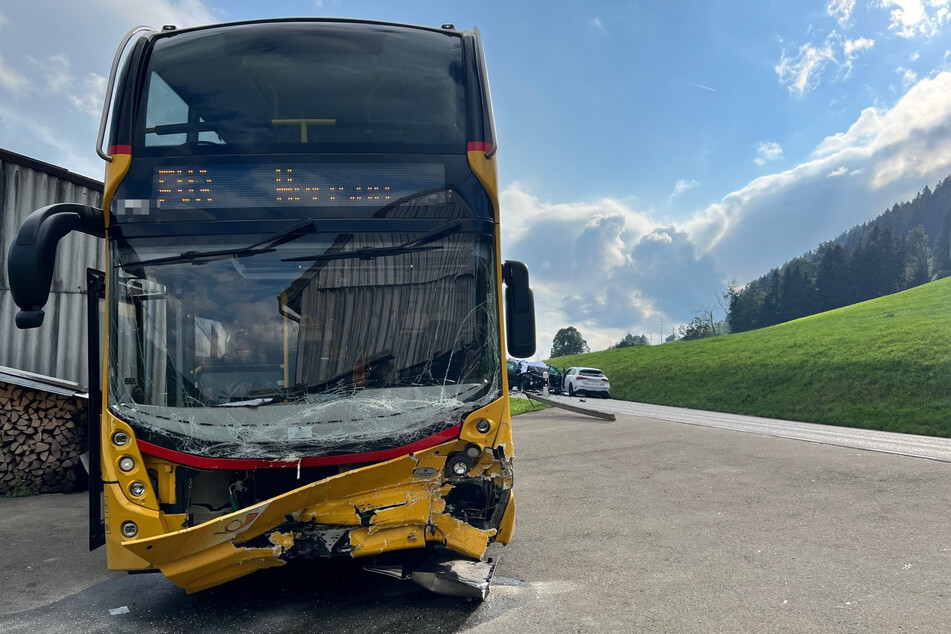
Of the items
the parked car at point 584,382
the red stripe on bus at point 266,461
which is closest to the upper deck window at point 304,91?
the red stripe on bus at point 266,461

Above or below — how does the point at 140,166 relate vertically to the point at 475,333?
above

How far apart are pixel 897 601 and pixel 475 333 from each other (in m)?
3.33

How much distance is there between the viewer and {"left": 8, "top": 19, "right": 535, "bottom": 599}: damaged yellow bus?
4.09 meters

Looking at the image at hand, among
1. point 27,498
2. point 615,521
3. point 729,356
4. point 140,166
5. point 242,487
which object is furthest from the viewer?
point 729,356

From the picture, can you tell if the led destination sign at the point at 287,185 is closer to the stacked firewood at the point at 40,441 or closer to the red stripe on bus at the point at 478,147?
the red stripe on bus at the point at 478,147

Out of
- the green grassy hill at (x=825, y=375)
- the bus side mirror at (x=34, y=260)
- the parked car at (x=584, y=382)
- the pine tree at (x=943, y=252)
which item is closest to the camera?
the bus side mirror at (x=34, y=260)

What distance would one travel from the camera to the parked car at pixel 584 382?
33781mm

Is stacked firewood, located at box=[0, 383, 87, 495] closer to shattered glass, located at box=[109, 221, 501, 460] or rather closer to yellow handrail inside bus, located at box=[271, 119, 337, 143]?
shattered glass, located at box=[109, 221, 501, 460]

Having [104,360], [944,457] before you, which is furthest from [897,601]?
[944,457]

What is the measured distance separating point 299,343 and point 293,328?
0.11 metres

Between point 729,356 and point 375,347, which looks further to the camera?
point 729,356

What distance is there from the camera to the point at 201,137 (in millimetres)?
4621

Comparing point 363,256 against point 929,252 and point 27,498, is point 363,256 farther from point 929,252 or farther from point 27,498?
point 929,252

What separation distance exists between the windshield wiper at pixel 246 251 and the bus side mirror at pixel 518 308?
4.93 feet
